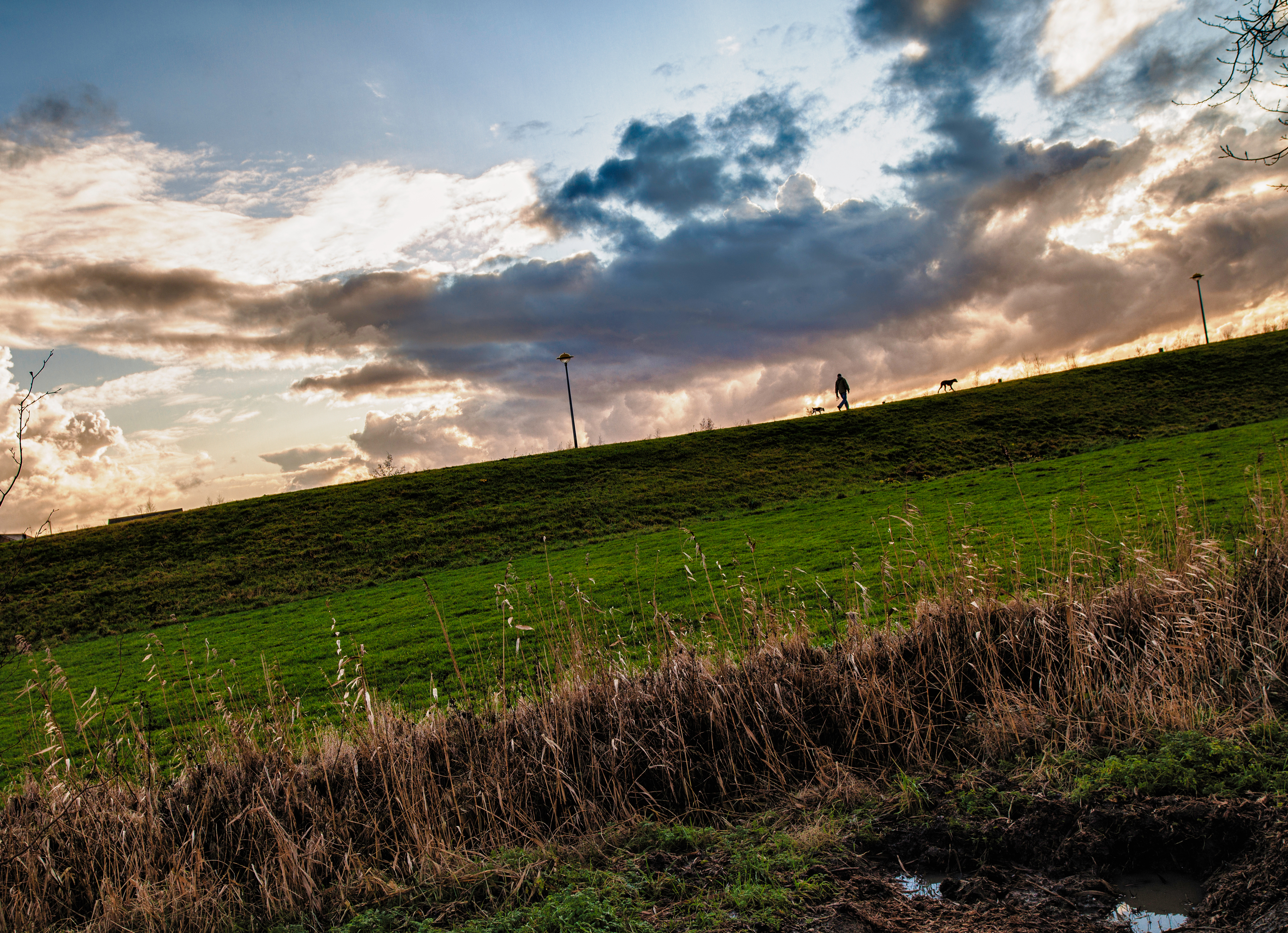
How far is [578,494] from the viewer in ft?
116

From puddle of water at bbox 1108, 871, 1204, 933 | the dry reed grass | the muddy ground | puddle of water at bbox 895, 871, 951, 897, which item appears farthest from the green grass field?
puddle of water at bbox 1108, 871, 1204, 933

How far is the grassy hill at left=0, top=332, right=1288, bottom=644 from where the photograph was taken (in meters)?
28.4

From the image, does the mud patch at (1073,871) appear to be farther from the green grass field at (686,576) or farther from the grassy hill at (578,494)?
the grassy hill at (578,494)

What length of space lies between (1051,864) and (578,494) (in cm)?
3168

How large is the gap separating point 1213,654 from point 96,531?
4826cm


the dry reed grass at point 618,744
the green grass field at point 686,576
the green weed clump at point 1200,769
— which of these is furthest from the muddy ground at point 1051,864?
the green grass field at point 686,576

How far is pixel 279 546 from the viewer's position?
3259cm

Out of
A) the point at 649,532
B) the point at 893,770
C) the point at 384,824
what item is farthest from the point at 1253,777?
the point at 649,532

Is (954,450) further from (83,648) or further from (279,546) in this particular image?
(83,648)

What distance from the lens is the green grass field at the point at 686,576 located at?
1052cm

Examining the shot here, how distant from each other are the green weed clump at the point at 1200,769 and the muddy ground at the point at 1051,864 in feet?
0.43

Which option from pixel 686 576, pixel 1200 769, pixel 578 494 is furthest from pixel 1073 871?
pixel 578 494

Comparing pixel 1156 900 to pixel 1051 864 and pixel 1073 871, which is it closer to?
pixel 1073 871

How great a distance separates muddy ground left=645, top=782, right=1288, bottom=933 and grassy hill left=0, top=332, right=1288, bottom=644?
21898mm
